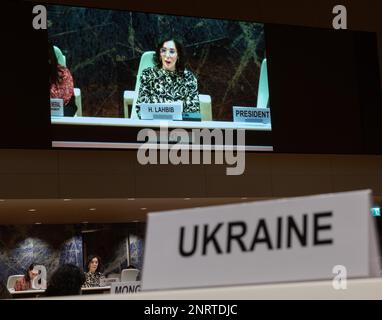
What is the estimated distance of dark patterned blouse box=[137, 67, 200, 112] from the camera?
20.7 feet

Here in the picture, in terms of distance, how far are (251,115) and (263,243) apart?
19.5ft

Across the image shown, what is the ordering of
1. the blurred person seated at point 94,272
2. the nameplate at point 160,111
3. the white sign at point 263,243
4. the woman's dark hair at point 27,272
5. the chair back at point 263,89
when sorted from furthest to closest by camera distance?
the blurred person seated at point 94,272
the woman's dark hair at point 27,272
the chair back at point 263,89
the nameplate at point 160,111
the white sign at point 263,243

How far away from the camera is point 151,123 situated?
20.4 ft

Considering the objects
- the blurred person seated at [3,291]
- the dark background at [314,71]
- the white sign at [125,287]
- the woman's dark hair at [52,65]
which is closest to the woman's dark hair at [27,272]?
the blurred person seated at [3,291]

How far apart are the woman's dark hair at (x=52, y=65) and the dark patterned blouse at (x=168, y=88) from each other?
2.61 ft

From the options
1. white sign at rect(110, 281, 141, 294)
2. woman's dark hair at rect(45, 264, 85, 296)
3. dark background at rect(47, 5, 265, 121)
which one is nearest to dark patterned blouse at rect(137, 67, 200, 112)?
dark background at rect(47, 5, 265, 121)

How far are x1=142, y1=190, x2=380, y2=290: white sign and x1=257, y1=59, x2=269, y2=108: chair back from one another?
602 cm

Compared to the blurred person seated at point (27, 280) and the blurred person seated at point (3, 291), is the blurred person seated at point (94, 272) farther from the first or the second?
the blurred person seated at point (3, 291)

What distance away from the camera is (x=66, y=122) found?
599 cm

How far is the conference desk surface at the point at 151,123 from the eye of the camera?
6012mm

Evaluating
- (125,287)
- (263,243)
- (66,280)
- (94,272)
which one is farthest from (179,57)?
→ (263,243)

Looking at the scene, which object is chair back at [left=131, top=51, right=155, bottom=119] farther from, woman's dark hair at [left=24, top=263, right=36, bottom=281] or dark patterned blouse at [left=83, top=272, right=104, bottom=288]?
woman's dark hair at [left=24, top=263, right=36, bottom=281]
